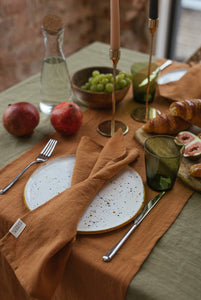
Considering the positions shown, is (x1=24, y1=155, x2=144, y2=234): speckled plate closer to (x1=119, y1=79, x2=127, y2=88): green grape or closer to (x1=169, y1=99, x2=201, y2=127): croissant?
(x1=169, y1=99, x2=201, y2=127): croissant

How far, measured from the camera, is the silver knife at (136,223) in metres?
0.66

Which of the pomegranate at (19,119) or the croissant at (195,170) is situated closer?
the croissant at (195,170)

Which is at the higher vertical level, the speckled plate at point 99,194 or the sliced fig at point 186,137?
the sliced fig at point 186,137

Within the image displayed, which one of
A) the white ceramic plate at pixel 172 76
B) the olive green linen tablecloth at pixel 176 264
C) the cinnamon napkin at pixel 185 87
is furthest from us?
the white ceramic plate at pixel 172 76

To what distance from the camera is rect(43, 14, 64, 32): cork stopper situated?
1041mm

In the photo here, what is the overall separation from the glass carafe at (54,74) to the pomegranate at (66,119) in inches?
5.0

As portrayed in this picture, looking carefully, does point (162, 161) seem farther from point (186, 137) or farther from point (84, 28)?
point (84, 28)

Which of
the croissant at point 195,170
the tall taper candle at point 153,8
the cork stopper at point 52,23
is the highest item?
the tall taper candle at point 153,8

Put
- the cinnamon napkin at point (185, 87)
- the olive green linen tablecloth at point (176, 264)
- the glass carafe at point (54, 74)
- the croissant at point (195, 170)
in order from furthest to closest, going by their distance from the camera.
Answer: the cinnamon napkin at point (185, 87) → the glass carafe at point (54, 74) → the croissant at point (195, 170) → the olive green linen tablecloth at point (176, 264)

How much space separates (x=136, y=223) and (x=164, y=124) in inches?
14.9

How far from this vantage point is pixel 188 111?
39.1 inches

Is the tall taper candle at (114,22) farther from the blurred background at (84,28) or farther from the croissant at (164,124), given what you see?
the blurred background at (84,28)

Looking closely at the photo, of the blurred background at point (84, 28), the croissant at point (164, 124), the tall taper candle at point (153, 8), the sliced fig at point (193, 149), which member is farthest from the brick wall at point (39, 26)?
the sliced fig at point (193, 149)

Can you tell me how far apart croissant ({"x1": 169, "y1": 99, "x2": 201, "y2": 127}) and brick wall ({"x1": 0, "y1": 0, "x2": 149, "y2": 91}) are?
1485 millimetres
